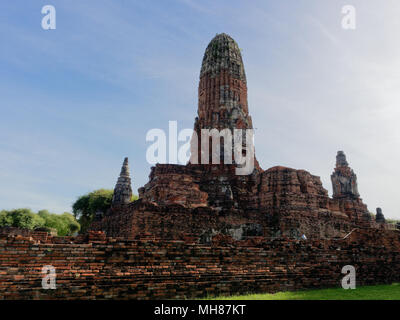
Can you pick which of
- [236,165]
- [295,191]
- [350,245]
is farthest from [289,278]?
[236,165]

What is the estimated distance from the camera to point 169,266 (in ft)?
23.8

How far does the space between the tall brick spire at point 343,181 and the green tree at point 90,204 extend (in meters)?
24.8

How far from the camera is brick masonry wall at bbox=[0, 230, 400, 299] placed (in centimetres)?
626

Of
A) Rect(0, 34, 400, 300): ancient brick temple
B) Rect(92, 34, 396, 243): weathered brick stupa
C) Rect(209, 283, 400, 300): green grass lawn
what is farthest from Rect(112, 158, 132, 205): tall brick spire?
Rect(209, 283, 400, 300): green grass lawn

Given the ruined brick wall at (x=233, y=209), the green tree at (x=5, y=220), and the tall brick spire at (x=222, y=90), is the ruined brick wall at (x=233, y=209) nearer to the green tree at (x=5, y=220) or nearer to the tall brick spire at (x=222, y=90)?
the tall brick spire at (x=222, y=90)

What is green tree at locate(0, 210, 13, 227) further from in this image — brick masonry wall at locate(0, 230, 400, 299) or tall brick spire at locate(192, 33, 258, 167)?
brick masonry wall at locate(0, 230, 400, 299)

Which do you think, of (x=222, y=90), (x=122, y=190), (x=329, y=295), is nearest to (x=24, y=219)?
(x=122, y=190)

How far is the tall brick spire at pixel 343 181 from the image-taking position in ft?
82.1

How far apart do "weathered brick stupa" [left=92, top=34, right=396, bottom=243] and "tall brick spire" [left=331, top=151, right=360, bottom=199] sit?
72 mm

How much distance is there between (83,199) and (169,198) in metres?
28.2

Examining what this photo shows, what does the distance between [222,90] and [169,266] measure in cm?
2080

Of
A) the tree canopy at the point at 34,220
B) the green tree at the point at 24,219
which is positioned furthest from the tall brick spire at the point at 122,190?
the green tree at the point at 24,219

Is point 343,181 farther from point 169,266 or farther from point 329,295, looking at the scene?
point 169,266
